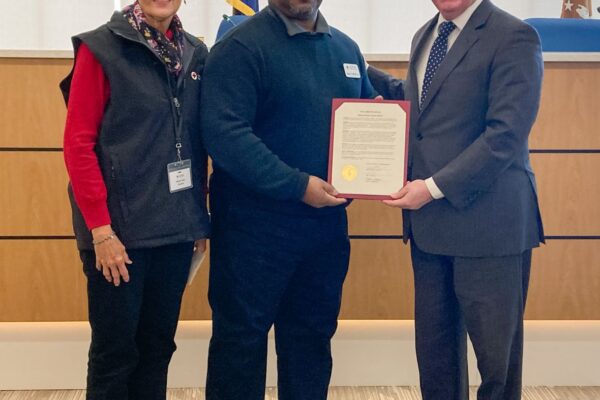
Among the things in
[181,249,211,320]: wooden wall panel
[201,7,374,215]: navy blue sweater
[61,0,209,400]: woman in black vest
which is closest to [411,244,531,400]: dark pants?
[201,7,374,215]: navy blue sweater

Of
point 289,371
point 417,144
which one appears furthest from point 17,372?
point 417,144

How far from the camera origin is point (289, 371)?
1.90 meters

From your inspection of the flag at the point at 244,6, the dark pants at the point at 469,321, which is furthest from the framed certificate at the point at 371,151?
the flag at the point at 244,6

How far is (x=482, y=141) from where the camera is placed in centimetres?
161

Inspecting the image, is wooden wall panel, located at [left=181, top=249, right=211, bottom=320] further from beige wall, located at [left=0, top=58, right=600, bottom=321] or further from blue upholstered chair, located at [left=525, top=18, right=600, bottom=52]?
blue upholstered chair, located at [left=525, top=18, right=600, bottom=52]

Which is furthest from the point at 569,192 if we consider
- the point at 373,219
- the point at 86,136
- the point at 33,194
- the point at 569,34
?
the point at 33,194

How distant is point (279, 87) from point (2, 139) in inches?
54.2

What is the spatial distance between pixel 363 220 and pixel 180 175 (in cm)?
111

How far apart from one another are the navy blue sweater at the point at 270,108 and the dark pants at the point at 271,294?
0.07 metres

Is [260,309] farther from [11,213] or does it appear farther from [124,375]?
[11,213]

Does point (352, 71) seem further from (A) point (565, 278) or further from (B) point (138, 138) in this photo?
(A) point (565, 278)

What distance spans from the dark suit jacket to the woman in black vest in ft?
2.04

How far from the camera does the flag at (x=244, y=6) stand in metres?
2.50

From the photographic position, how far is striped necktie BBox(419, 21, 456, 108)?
171 cm
